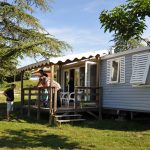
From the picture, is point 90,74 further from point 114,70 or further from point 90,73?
point 114,70

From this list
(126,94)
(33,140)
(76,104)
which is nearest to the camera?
(33,140)

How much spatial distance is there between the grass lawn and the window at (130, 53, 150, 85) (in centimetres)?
182

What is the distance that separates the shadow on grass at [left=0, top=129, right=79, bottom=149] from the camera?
11914 millimetres

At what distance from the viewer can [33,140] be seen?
12969 mm

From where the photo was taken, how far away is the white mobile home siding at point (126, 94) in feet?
55.8

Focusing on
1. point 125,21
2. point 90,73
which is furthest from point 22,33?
A: point 125,21

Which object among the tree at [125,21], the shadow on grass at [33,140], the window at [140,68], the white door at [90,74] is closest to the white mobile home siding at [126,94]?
the window at [140,68]

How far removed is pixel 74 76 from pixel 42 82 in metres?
5.42

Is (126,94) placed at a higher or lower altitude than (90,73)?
lower

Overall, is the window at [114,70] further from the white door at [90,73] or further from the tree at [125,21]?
the tree at [125,21]

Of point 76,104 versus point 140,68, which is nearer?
point 140,68

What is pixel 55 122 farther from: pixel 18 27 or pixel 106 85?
pixel 18 27

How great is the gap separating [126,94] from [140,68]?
1.60 metres

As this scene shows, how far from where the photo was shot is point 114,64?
19453 mm
